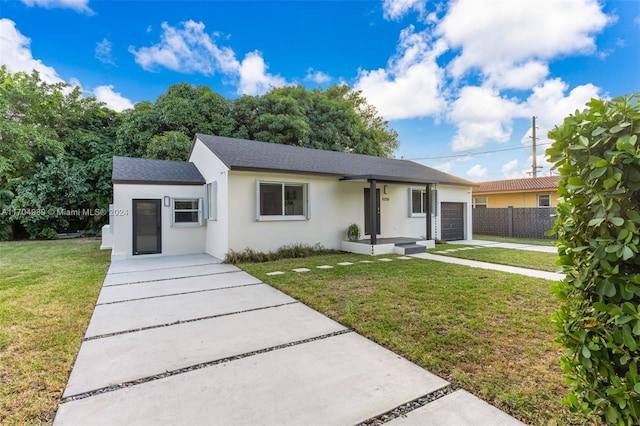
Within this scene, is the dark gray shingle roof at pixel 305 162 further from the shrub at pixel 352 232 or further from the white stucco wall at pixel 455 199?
the shrub at pixel 352 232

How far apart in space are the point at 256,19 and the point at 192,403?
15.1 m

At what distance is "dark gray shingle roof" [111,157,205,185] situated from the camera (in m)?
9.98

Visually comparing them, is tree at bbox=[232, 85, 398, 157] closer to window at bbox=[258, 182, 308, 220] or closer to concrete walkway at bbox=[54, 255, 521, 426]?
window at bbox=[258, 182, 308, 220]

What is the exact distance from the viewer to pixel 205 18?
13.1m

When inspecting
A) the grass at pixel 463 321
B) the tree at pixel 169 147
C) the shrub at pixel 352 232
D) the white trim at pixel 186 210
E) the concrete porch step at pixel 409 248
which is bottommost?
the grass at pixel 463 321

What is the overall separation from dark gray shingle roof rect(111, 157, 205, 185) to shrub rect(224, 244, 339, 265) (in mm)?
3616

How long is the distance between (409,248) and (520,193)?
46.5 ft

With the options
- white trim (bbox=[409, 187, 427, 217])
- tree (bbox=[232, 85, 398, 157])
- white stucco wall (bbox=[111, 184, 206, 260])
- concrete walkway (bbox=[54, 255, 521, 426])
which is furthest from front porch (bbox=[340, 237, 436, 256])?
tree (bbox=[232, 85, 398, 157])

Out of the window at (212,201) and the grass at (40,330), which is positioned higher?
the window at (212,201)

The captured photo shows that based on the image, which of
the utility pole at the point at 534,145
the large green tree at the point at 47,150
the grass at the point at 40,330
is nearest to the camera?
the grass at the point at 40,330

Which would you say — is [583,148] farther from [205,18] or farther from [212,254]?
[205,18]

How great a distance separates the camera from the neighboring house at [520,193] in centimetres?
1872

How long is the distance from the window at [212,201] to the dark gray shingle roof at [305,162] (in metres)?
1.24

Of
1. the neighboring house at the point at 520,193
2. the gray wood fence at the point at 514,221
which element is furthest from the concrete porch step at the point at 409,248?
the neighboring house at the point at 520,193
